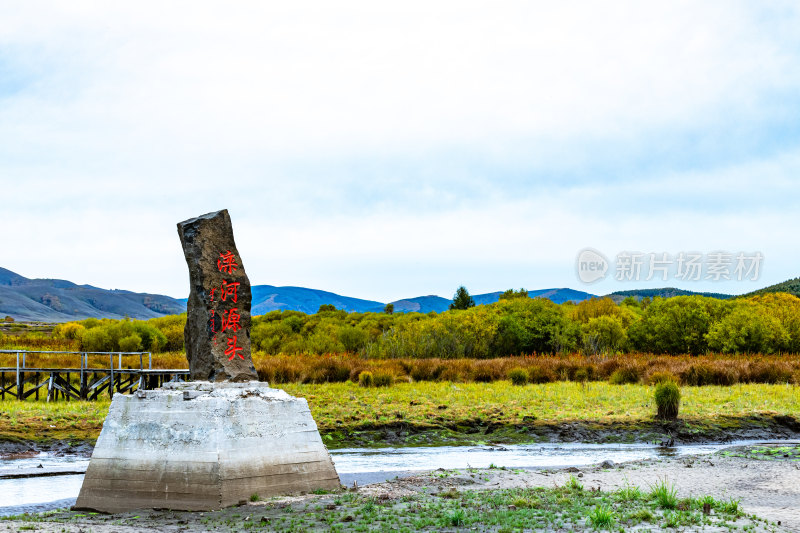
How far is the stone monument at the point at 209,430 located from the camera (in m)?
9.70

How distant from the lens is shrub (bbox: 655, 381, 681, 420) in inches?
779

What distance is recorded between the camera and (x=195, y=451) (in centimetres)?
972

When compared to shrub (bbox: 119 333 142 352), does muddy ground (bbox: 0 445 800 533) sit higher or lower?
lower

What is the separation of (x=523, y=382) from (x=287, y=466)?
18.6 metres

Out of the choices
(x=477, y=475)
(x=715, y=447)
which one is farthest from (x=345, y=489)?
(x=715, y=447)

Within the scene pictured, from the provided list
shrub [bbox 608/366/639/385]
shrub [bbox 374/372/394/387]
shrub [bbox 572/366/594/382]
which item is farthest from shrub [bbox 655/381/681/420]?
shrub [bbox 374/372/394/387]

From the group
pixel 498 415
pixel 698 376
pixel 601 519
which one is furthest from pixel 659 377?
pixel 601 519

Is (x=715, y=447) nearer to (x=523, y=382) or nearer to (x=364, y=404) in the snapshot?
(x=364, y=404)

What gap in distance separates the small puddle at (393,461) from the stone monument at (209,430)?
157cm

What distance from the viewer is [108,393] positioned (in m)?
27.2

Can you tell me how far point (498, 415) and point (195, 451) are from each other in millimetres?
12270

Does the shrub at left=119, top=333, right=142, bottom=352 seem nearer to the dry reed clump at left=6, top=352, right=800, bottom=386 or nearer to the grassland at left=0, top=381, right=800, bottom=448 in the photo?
the dry reed clump at left=6, top=352, right=800, bottom=386

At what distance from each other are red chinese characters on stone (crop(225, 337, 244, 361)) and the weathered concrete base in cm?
56

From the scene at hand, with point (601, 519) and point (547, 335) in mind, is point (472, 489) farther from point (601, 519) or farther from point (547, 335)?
point (547, 335)
